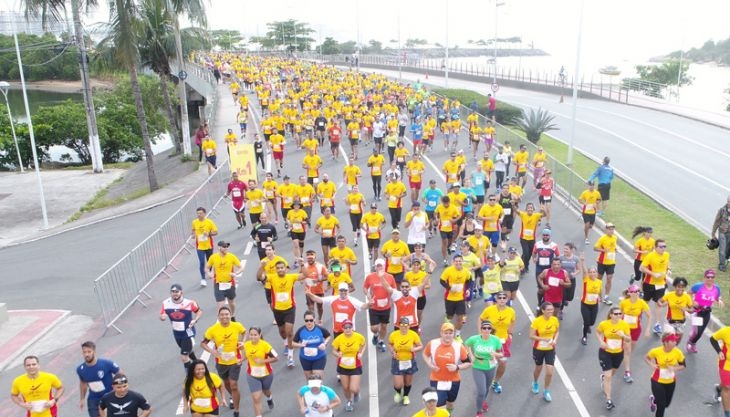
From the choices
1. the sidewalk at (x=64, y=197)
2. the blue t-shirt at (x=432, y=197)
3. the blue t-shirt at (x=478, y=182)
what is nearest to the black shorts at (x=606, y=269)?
the blue t-shirt at (x=432, y=197)

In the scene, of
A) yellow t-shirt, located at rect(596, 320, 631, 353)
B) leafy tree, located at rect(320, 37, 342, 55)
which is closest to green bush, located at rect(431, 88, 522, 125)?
yellow t-shirt, located at rect(596, 320, 631, 353)

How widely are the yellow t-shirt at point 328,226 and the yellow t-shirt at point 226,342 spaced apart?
4842 mm

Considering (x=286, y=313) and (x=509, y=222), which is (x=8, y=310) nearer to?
(x=286, y=313)

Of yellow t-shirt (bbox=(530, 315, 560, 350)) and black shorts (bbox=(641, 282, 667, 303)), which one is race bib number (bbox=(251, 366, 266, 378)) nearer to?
yellow t-shirt (bbox=(530, 315, 560, 350))

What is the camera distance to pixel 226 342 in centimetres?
839

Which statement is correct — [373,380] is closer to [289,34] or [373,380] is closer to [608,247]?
[608,247]

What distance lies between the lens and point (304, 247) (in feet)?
50.6

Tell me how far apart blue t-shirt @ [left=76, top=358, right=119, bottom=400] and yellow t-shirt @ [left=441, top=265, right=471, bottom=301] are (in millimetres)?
5154

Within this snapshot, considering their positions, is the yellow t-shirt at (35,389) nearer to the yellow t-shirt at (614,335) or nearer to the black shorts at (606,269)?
the yellow t-shirt at (614,335)

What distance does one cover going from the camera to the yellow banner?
61.6 ft

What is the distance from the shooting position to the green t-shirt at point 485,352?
8.18m

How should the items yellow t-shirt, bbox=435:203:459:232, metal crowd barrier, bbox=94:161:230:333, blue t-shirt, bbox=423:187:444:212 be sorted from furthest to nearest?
1. blue t-shirt, bbox=423:187:444:212
2. yellow t-shirt, bbox=435:203:459:232
3. metal crowd barrier, bbox=94:161:230:333

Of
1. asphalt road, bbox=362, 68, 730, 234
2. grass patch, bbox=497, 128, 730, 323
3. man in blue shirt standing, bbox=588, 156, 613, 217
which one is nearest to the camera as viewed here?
grass patch, bbox=497, 128, 730, 323

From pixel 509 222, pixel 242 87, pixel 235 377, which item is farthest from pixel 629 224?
pixel 242 87
